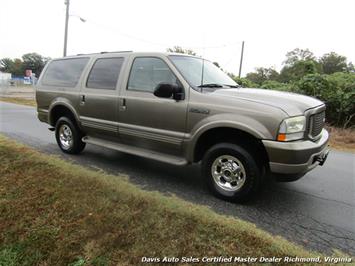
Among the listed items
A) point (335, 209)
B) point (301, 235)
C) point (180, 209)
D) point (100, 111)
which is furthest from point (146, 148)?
point (335, 209)

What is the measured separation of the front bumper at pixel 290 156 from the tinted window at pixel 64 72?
3830 millimetres

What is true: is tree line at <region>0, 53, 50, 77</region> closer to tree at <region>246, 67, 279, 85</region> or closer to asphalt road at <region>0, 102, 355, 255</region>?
tree at <region>246, 67, 279, 85</region>

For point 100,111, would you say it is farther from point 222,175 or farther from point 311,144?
point 311,144

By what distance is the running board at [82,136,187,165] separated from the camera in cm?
390

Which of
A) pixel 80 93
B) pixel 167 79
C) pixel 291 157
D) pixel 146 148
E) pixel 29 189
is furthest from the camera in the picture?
pixel 80 93

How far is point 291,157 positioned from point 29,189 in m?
3.31

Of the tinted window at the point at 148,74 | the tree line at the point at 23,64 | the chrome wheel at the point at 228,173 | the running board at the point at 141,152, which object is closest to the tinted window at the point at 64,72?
the running board at the point at 141,152

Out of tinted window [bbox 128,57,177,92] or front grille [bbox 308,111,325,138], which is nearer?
front grille [bbox 308,111,325,138]

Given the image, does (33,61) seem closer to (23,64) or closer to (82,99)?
(23,64)

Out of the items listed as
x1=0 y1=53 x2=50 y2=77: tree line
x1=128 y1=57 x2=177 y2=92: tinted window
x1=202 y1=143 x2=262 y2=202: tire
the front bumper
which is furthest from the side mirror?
x1=0 y1=53 x2=50 y2=77: tree line

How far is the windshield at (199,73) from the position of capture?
391 centimetres

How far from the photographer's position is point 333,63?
59.2m

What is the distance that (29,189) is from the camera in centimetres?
350

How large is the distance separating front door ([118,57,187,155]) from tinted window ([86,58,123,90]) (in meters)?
0.33
